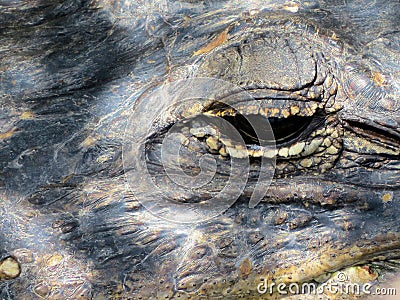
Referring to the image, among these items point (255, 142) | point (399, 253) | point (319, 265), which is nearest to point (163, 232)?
point (255, 142)

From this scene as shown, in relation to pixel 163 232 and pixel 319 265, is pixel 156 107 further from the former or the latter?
pixel 319 265

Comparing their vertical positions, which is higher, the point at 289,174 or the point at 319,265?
the point at 289,174

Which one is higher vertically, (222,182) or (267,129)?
(267,129)
